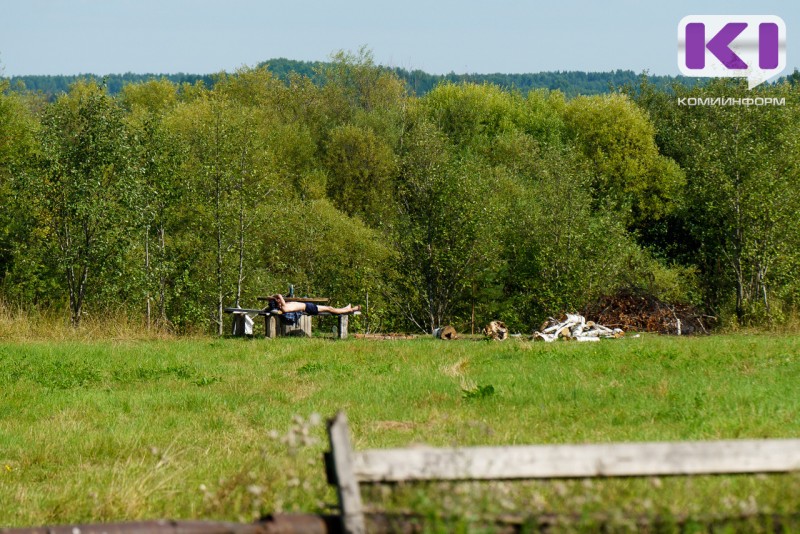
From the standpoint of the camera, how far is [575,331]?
24797 millimetres

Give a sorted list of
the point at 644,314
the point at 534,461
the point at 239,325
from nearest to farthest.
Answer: the point at 534,461 → the point at 239,325 → the point at 644,314

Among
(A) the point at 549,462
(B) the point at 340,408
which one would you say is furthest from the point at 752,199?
(A) the point at 549,462

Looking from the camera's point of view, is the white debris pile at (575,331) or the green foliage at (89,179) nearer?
the white debris pile at (575,331)

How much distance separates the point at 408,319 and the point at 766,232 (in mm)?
16034

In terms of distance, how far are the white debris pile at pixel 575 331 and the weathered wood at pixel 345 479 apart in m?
18.9

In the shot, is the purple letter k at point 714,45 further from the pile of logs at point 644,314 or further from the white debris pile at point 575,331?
the white debris pile at point 575,331

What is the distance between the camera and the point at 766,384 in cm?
1402

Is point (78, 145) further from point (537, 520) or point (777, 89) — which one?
point (777, 89)

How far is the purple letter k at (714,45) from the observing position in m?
41.7

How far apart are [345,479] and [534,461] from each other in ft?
3.56

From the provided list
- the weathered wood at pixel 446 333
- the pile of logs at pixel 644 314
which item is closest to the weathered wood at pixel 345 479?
the weathered wood at pixel 446 333

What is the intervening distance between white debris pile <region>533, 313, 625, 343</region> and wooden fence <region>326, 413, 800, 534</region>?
18428 millimetres

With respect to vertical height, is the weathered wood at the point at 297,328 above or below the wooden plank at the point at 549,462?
below

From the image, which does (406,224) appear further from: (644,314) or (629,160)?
(629,160)
